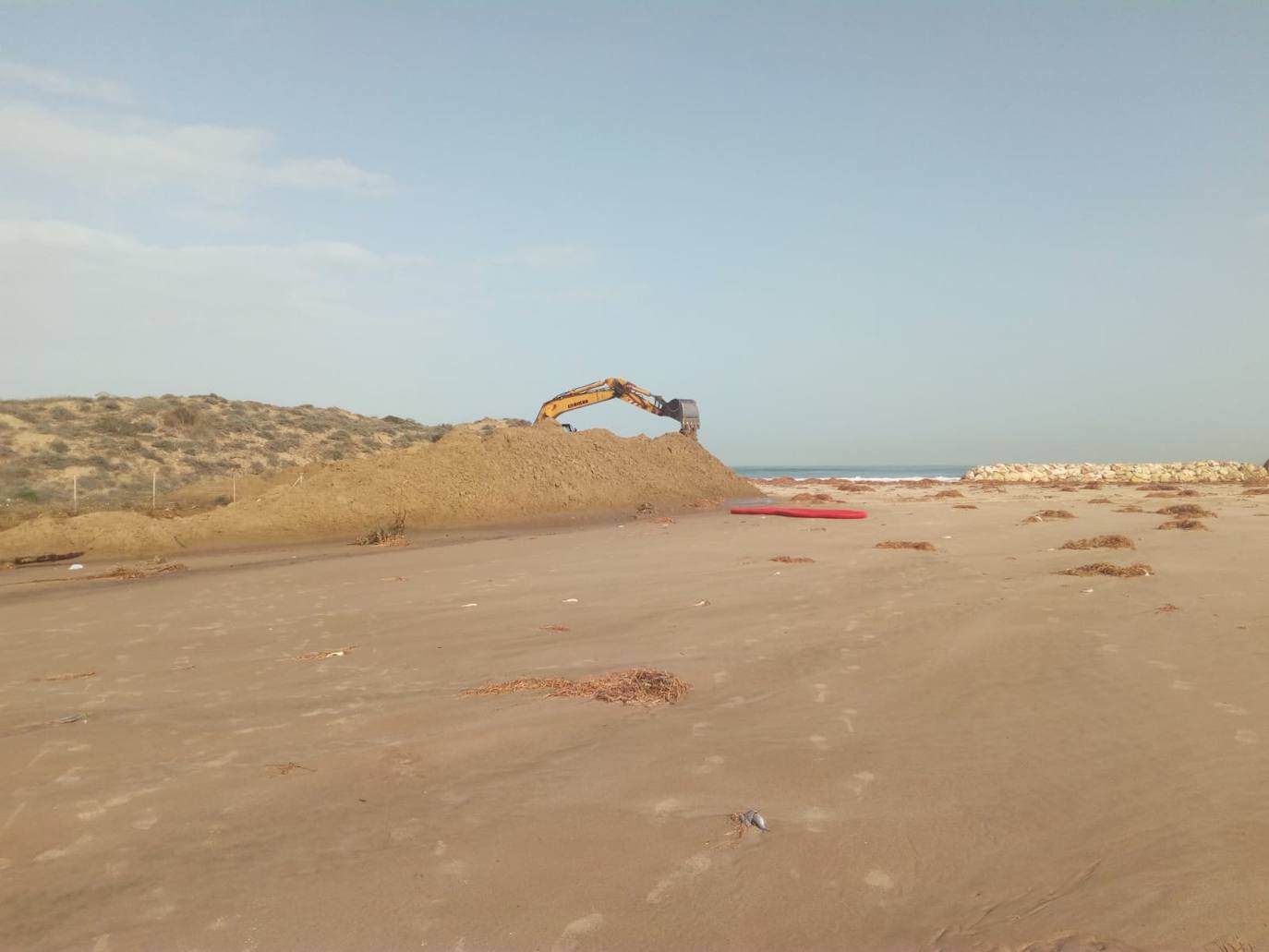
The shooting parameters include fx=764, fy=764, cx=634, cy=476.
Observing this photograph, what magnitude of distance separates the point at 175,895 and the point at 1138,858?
12.0 ft

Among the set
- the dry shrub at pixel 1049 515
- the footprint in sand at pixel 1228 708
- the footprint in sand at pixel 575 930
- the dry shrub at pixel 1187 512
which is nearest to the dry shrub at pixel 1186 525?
the dry shrub at pixel 1187 512

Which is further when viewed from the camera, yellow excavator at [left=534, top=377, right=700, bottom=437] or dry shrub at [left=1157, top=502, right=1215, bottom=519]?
yellow excavator at [left=534, top=377, right=700, bottom=437]

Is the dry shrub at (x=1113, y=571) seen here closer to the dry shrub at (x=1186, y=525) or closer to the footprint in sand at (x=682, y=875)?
the dry shrub at (x=1186, y=525)

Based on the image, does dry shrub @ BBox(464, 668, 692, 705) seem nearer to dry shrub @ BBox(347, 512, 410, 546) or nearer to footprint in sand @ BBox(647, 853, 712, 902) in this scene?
footprint in sand @ BBox(647, 853, 712, 902)

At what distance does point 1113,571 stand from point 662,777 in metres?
7.13

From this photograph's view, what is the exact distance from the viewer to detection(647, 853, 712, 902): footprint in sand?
2803mm

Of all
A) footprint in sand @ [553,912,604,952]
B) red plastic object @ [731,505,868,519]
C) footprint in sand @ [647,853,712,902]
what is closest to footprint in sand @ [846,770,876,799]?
footprint in sand @ [647,853,712,902]

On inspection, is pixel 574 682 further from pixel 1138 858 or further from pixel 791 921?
pixel 1138 858

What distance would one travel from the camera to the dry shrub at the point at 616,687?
16.3ft

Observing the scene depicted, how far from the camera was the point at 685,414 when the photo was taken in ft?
86.6

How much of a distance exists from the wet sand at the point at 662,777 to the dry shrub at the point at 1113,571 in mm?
457

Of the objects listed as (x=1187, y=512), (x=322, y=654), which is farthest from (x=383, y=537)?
(x=1187, y=512)

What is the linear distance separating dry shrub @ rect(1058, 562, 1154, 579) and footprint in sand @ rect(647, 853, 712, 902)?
7.46 m

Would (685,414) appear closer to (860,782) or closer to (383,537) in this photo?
(383,537)
